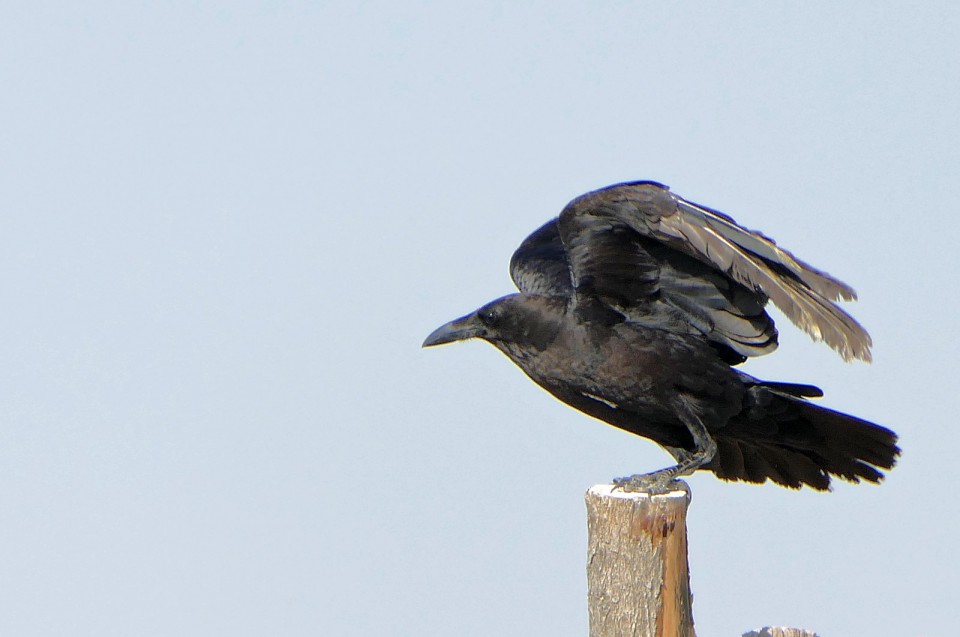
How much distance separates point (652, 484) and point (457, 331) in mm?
1370

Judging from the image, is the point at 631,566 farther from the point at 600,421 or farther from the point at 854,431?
the point at 854,431

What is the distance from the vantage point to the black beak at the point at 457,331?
617 centimetres

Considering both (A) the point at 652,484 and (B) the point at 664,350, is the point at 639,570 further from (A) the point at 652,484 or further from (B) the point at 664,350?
(B) the point at 664,350

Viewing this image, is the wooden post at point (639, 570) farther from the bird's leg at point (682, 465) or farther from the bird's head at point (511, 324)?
the bird's head at point (511, 324)

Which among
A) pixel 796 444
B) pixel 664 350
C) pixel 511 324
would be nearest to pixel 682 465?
pixel 664 350

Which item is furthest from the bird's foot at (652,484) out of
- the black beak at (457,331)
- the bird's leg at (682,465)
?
the black beak at (457,331)

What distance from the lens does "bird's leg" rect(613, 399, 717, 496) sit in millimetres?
5227

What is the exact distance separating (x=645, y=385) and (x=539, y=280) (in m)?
1.20

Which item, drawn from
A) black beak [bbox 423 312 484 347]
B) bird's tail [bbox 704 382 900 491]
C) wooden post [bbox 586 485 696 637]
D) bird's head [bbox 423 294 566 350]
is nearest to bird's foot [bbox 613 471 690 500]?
wooden post [bbox 586 485 696 637]

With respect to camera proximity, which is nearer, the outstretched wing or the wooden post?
the wooden post

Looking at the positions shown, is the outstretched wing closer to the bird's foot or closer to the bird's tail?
the bird's tail

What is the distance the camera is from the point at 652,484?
526 centimetres

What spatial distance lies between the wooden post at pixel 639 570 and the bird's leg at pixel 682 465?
282mm

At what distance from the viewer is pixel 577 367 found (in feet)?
19.1
